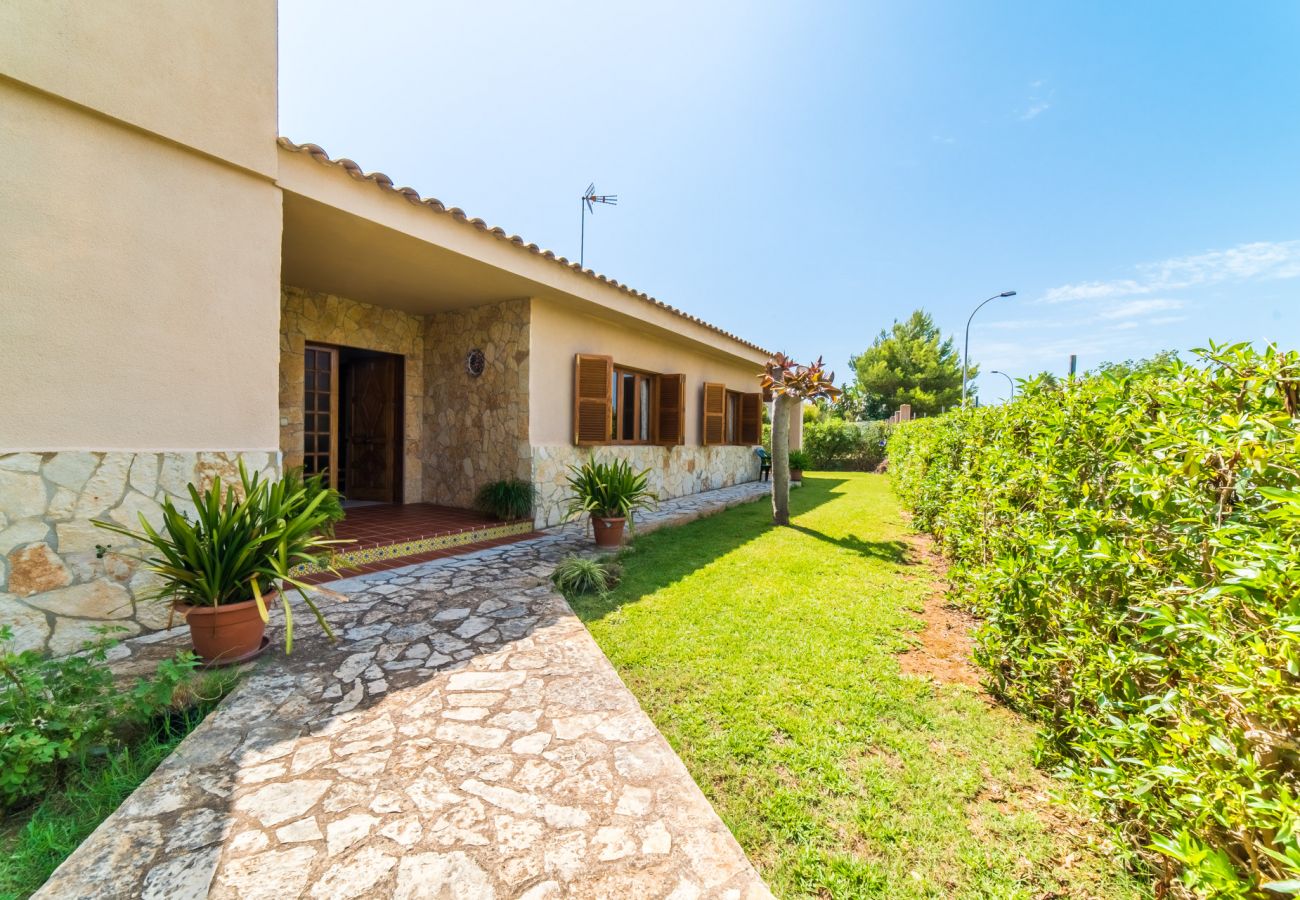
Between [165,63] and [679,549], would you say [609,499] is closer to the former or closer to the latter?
[679,549]

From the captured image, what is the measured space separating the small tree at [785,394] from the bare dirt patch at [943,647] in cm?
301

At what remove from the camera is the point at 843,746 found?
6.93 feet

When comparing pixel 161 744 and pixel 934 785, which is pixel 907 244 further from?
pixel 161 744

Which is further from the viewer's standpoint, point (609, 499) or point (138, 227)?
point (609, 499)

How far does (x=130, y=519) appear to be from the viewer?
3.11m

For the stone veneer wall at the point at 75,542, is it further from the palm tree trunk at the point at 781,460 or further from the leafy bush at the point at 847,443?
the leafy bush at the point at 847,443

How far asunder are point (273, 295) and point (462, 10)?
5.13m

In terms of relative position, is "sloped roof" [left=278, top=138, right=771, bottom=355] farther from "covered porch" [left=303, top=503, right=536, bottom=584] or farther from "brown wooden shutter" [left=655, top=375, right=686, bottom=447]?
"covered porch" [left=303, top=503, right=536, bottom=584]

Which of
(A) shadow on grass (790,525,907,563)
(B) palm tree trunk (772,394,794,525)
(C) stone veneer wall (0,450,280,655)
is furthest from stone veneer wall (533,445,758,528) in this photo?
(C) stone veneer wall (0,450,280,655)

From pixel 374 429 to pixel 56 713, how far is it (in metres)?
6.43

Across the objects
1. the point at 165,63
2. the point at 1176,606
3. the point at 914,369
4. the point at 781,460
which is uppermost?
the point at 914,369

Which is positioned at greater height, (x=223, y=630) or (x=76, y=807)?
(x=223, y=630)

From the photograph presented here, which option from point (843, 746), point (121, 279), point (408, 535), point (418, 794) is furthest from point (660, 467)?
point (418, 794)

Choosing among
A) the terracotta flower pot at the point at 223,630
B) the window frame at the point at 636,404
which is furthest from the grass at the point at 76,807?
the window frame at the point at 636,404
